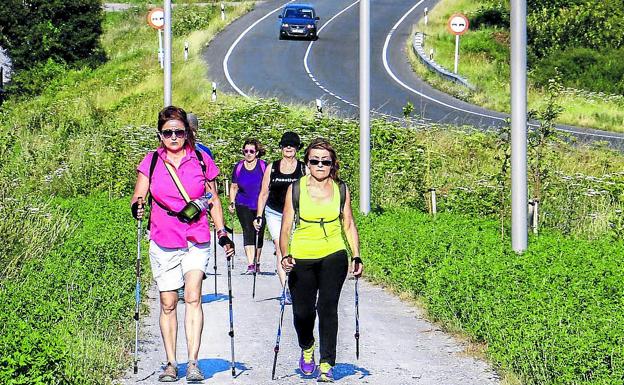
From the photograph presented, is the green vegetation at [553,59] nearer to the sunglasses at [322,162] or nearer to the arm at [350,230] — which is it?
the arm at [350,230]

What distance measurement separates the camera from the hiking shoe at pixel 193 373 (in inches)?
364

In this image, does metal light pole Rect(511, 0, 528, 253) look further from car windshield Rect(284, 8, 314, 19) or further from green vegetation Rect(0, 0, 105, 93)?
car windshield Rect(284, 8, 314, 19)

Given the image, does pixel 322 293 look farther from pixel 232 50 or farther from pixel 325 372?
pixel 232 50

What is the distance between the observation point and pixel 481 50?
50969 millimetres

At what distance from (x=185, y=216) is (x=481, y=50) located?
4277 centimetres

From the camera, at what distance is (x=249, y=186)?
15508 millimetres

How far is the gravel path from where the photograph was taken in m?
9.83

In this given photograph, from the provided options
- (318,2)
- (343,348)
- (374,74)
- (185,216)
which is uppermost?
(318,2)

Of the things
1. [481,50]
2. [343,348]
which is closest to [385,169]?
[343,348]

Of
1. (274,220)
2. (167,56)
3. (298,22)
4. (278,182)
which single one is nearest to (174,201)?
(278,182)

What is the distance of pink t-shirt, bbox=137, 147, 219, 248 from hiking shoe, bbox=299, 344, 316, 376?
1177mm

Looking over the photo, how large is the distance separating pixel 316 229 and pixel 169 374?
1493mm

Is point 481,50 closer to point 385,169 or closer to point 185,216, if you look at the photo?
point 385,169

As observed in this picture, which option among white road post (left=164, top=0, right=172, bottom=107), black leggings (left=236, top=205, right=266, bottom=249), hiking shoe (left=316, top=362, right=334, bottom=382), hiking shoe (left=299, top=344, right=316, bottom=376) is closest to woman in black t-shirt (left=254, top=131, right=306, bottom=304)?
black leggings (left=236, top=205, right=266, bottom=249)
